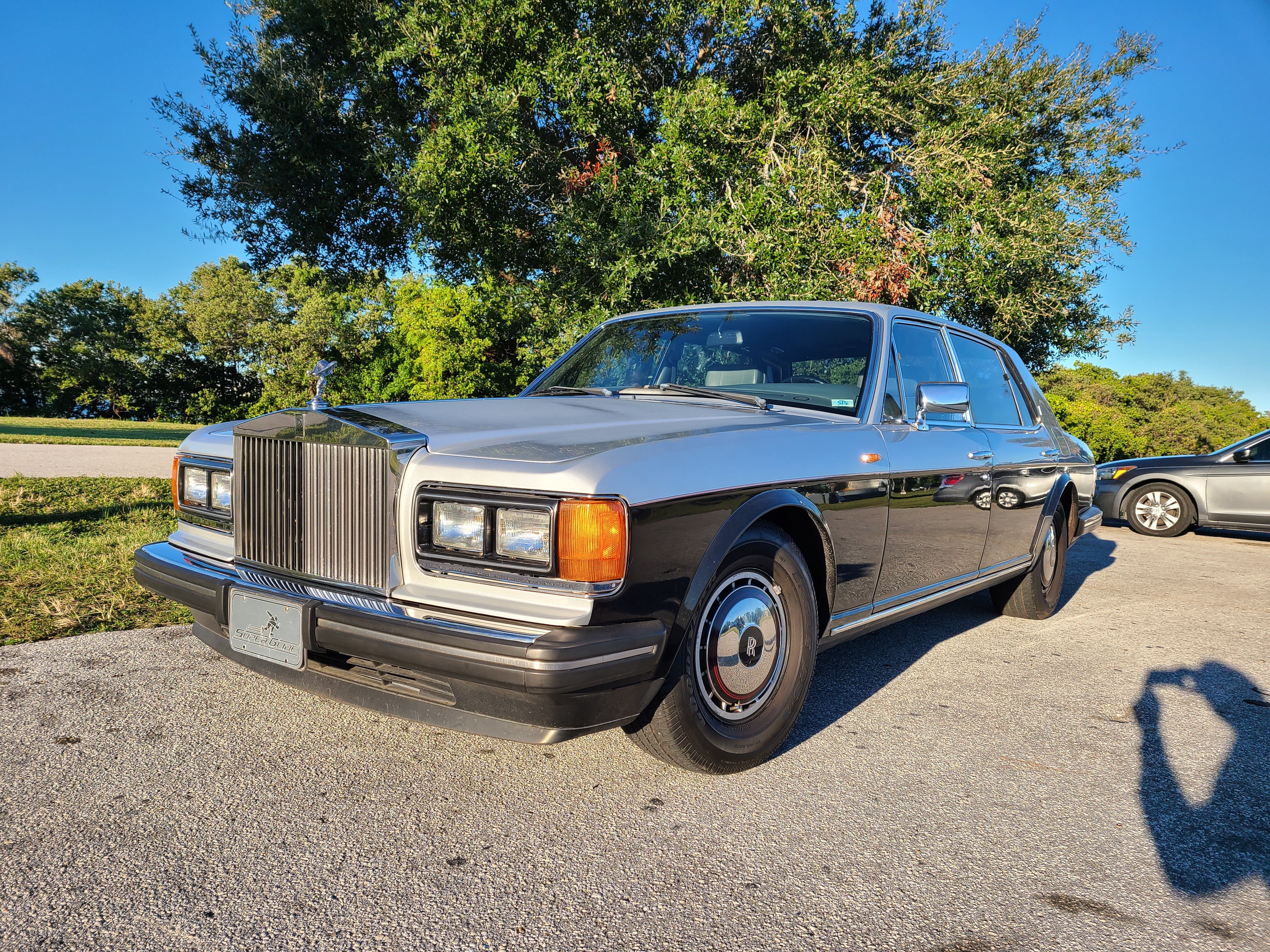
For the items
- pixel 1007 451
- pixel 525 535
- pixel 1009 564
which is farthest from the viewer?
pixel 1009 564

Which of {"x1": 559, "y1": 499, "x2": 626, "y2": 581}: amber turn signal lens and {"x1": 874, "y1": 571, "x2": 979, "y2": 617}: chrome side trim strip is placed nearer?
{"x1": 559, "y1": 499, "x2": 626, "y2": 581}: amber turn signal lens

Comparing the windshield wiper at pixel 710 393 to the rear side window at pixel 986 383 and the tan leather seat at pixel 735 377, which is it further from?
the rear side window at pixel 986 383

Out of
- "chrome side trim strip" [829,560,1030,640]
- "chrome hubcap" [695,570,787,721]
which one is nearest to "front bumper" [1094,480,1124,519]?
"chrome side trim strip" [829,560,1030,640]

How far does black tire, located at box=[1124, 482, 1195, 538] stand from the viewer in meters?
9.86

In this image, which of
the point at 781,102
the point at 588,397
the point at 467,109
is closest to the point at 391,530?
the point at 588,397

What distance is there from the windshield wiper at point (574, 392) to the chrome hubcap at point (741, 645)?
1.29 meters

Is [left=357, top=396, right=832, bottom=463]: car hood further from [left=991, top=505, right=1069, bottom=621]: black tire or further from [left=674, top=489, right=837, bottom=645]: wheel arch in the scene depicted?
[left=991, top=505, right=1069, bottom=621]: black tire

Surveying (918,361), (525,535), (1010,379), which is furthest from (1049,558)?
(525,535)

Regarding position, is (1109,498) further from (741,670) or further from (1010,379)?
(741,670)

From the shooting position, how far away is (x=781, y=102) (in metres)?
10.8

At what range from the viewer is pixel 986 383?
15.5 ft

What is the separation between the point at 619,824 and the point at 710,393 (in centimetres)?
179

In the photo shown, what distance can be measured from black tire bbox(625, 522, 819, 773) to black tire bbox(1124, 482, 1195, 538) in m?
9.01

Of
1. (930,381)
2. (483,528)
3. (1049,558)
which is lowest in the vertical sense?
(1049,558)
